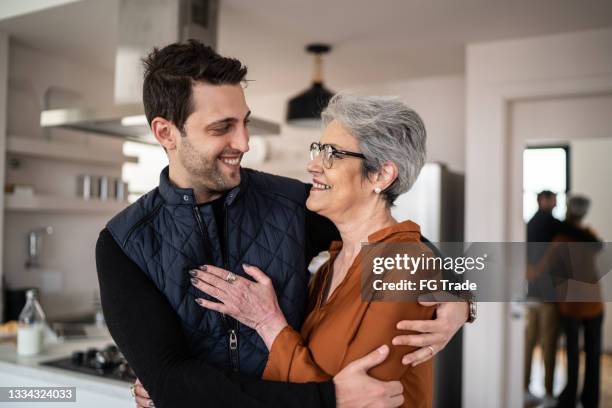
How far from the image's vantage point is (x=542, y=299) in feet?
10.8

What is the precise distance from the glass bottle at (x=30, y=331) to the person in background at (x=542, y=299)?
8.33 ft

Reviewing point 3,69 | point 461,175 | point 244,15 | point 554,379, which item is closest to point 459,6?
point 244,15

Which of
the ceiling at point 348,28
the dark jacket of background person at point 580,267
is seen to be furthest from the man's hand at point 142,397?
the dark jacket of background person at point 580,267

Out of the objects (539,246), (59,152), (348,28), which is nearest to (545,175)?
(539,246)

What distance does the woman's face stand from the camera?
54.9 inches

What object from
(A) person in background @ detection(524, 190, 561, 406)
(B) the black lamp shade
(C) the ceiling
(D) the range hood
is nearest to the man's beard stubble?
(D) the range hood

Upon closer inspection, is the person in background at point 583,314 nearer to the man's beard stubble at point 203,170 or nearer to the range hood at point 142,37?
the range hood at point 142,37

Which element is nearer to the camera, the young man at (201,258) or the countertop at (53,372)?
the young man at (201,258)

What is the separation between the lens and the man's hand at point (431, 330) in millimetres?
1202

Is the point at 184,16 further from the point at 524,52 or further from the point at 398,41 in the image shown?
the point at 524,52

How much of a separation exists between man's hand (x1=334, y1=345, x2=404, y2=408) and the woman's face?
1.25 feet

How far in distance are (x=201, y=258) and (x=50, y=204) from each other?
2.37 m

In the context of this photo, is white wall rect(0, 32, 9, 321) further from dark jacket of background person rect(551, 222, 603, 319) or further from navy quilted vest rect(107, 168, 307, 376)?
dark jacket of background person rect(551, 222, 603, 319)

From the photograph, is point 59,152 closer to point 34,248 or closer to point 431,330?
point 34,248
